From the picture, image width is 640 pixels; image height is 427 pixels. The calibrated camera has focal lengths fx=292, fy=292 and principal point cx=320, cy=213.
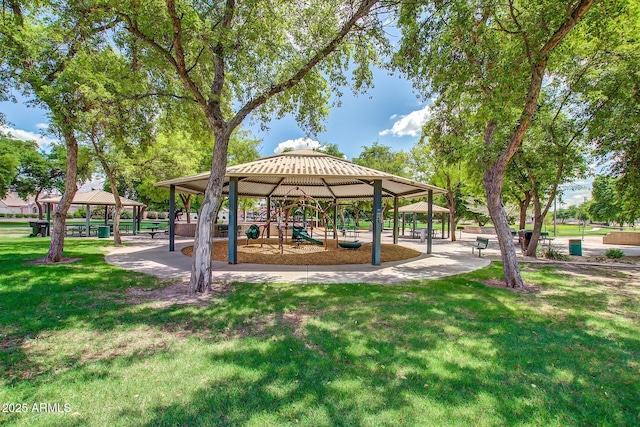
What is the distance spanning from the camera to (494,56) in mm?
7789

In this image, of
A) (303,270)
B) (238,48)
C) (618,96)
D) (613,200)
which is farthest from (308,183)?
(613,200)

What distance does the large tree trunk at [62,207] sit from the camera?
9656mm

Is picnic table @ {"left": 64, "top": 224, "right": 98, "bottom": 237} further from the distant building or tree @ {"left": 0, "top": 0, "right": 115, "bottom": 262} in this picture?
the distant building

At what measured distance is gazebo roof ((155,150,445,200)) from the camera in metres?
10.2

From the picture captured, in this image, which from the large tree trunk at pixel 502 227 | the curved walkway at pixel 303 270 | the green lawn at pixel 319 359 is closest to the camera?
the green lawn at pixel 319 359

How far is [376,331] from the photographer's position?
4.55 m

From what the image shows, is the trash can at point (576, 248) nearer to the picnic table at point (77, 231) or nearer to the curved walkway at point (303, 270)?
the curved walkway at point (303, 270)

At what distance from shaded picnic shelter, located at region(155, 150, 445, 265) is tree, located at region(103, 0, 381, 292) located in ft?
8.51

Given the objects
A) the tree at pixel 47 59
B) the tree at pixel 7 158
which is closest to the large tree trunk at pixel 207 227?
the tree at pixel 47 59

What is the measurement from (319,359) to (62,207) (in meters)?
11.0

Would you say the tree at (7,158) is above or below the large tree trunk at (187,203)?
above

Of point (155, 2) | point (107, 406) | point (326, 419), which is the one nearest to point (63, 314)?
point (107, 406)

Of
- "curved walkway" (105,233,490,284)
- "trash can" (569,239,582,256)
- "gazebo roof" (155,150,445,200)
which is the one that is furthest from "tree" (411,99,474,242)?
"trash can" (569,239,582,256)

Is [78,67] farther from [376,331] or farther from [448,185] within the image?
[448,185]
